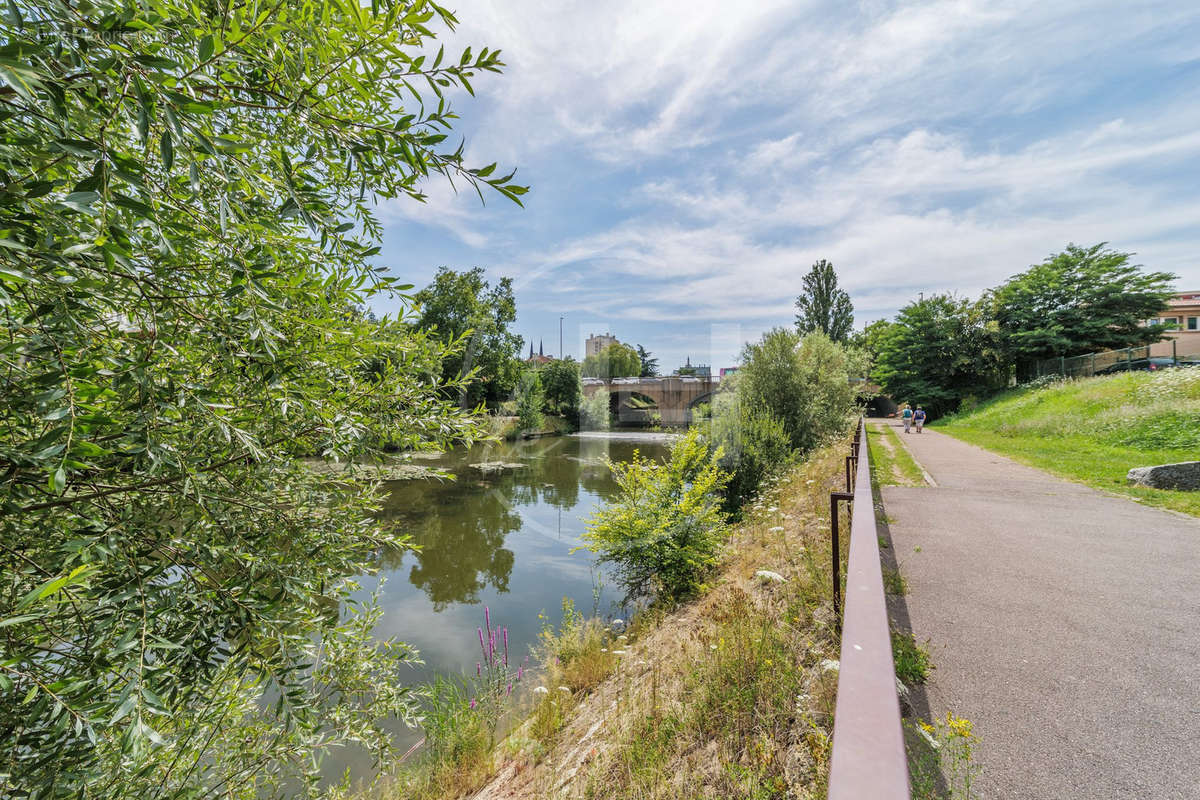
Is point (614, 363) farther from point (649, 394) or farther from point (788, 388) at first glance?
point (788, 388)

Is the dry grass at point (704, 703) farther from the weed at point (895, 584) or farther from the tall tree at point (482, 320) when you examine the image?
the tall tree at point (482, 320)

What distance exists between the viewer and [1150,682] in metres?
2.65

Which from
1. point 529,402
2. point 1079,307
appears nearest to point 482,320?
point 529,402

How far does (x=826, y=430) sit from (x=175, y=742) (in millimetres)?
17799

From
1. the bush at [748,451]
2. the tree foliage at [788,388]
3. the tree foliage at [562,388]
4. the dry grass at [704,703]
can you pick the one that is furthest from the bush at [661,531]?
the tree foliage at [562,388]

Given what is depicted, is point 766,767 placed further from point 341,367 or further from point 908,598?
point 341,367

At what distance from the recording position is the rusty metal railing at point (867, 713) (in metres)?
0.77

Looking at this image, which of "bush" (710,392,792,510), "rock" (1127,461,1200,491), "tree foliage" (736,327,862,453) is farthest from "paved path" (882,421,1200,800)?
"tree foliage" (736,327,862,453)

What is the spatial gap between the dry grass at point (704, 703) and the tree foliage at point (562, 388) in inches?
1349

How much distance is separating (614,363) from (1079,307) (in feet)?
143

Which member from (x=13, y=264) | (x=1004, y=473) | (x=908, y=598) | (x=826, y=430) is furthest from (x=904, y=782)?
(x=826, y=430)

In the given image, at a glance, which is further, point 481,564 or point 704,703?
point 481,564

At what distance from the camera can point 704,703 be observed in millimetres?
2990

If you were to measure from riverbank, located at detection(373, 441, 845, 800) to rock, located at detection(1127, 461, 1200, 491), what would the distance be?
691 centimetres
